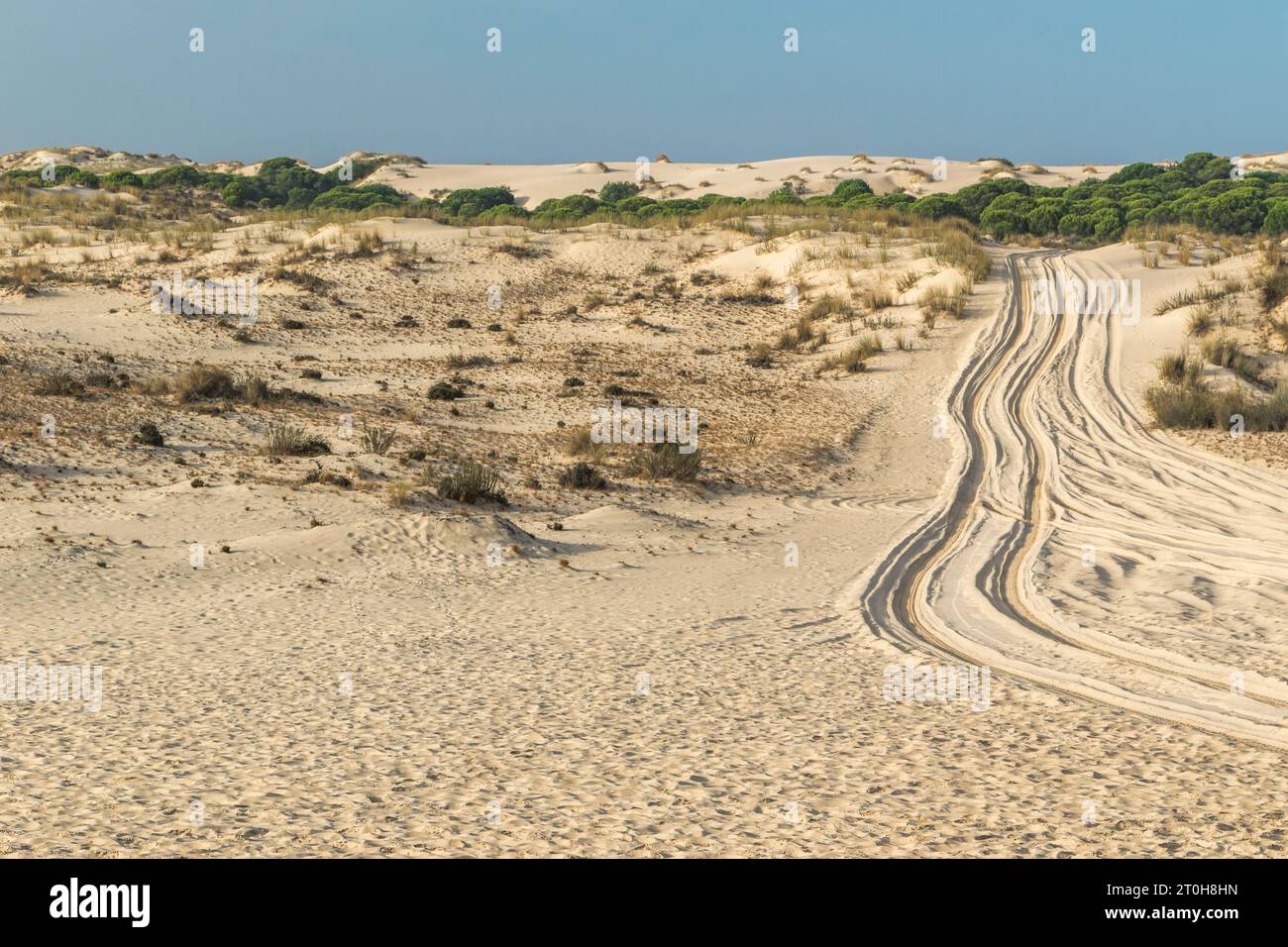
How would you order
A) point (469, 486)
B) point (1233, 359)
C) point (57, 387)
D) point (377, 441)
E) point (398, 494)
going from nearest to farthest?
point (398, 494), point (469, 486), point (377, 441), point (57, 387), point (1233, 359)

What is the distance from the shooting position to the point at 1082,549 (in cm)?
1333

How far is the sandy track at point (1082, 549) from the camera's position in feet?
27.5

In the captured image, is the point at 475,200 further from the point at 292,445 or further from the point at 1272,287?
the point at 292,445

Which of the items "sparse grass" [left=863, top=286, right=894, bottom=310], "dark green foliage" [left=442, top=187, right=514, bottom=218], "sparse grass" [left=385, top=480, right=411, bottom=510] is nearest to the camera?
"sparse grass" [left=385, top=480, right=411, bottom=510]

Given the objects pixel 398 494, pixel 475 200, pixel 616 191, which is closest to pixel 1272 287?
pixel 398 494

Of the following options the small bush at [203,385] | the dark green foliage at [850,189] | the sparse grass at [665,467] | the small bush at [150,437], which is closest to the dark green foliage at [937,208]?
the dark green foliage at [850,189]

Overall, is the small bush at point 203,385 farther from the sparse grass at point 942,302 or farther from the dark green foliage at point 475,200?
the dark green foliage at point 475,200

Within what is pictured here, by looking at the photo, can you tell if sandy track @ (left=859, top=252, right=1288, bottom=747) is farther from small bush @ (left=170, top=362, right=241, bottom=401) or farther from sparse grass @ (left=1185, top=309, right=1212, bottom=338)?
small bush @ (left=170, top=362, right=241, bottom=401)

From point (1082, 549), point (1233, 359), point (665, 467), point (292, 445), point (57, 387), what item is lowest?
point (1082, 549)

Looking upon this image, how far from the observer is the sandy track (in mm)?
8383

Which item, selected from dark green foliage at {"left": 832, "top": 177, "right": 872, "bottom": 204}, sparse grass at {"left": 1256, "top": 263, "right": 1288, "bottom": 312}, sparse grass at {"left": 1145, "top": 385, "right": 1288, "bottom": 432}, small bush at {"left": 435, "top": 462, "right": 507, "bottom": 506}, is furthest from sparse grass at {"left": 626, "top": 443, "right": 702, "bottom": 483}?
dark green foliage at {"left": 832, "top": 177, "right": 872, "bottom": 204}
